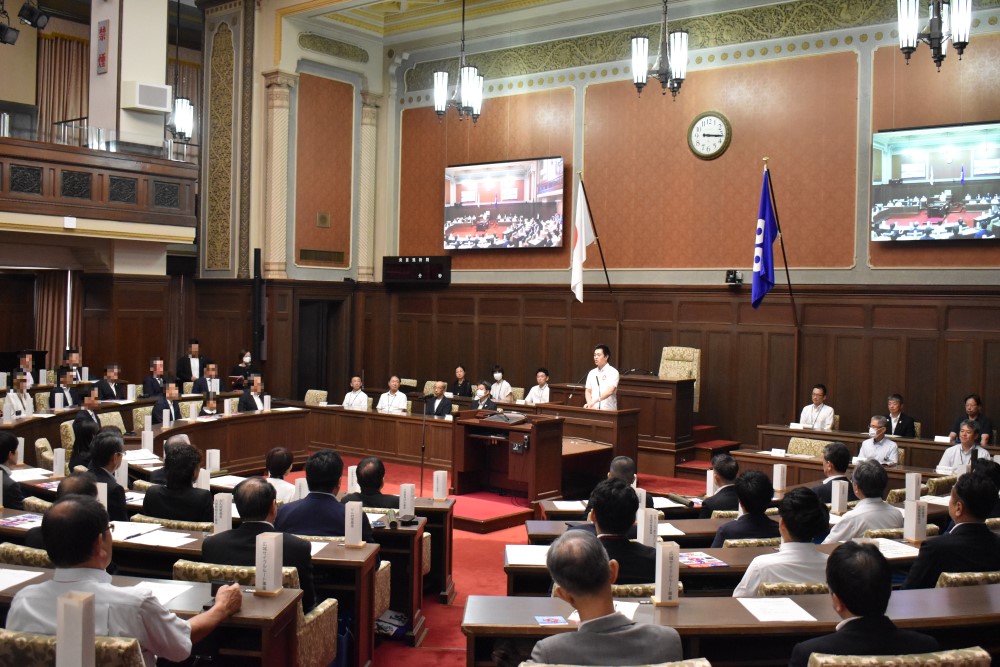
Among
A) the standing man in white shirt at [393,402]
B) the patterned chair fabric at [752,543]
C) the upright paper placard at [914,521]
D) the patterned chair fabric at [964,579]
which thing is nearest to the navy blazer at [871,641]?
the patterned chair fabric at [964,579]

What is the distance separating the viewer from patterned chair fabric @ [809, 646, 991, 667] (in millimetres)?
2648

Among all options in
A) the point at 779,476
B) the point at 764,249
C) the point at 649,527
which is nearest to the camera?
the point at 649,527

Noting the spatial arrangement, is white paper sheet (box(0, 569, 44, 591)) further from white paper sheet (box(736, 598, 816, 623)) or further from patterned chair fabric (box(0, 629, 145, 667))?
white paper sheet (box(736, 598, 816, 623))

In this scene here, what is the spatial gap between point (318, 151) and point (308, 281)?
7.37ft

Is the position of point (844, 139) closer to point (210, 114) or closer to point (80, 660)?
point (210, 114)

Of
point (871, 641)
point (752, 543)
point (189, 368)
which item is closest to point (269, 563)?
point (871, 641)

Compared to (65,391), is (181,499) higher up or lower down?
lower down

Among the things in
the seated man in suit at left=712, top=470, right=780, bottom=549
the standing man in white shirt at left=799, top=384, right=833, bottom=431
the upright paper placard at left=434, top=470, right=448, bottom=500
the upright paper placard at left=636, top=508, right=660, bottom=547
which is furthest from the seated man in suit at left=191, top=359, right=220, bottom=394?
the upright paper placard at left=636, top=508, right=660, bottom=547

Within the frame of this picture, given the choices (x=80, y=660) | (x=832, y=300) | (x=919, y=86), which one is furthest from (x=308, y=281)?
(x=80, y=660)

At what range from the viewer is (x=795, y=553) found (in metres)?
4.04

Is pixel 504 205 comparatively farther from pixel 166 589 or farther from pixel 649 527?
pixel 166 589

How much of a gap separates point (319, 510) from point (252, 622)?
1.64 m

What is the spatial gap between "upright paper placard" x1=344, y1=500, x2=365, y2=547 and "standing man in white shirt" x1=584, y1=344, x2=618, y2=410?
20.4 feet

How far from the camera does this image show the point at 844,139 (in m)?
11.9
